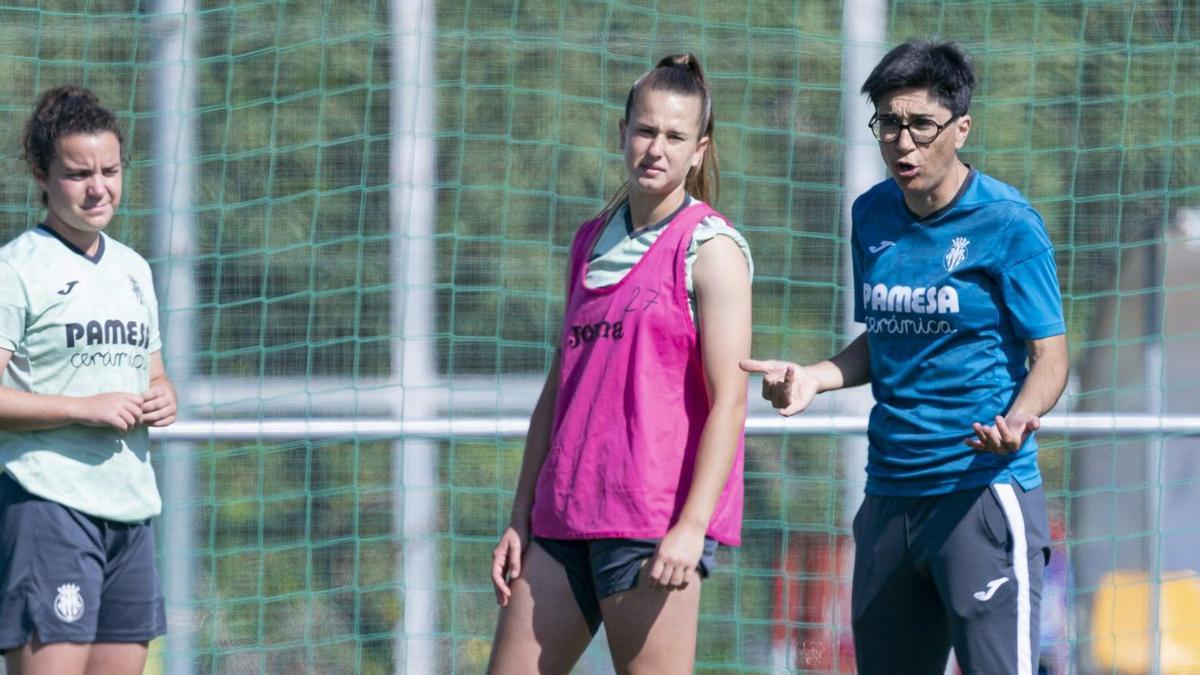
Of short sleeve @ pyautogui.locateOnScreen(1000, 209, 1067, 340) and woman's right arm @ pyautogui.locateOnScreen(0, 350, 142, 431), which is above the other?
short sleeve @ pyautogui.locateOnScreen(1000, 209, 1067, 340)

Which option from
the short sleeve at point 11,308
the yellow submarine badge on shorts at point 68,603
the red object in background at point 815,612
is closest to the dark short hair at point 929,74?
the short sleeve at point 11,308

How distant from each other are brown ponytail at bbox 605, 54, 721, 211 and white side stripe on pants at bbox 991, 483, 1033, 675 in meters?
0.83

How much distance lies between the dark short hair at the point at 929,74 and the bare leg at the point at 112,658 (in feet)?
6.16

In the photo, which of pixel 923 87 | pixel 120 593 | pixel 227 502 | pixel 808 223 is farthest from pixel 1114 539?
pixel 120 593

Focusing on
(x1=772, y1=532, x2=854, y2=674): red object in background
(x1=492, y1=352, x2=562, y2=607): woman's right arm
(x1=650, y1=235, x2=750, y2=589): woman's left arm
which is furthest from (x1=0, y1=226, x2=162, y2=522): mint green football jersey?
(x1=772, y1=532, x2=854, y2=674): red object in background

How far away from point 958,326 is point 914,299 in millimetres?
96

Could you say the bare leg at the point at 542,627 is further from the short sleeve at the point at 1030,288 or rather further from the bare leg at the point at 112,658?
the short sleeve at the point at 1030,288

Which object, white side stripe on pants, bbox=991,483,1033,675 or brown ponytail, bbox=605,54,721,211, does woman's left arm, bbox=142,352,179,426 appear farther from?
white side stripe on pants, bbox=991,483,1033,675

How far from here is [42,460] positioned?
9.73ft

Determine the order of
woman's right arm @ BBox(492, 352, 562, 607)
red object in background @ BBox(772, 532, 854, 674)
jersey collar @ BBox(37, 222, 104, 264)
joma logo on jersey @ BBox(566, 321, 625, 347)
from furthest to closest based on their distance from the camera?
red object in background @ BBox(772, 532, 854, 674)
jersey collar @ BBox(37, 222, 104, 264)
woman's right arm @ BBox(492, 352, 562, 607)
joma logo on jersey @ BBox(566, 321, 625, 347)

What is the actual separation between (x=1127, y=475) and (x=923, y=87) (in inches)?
91.2

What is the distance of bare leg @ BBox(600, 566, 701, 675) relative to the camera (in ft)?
8.78

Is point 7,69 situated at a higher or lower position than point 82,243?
higher

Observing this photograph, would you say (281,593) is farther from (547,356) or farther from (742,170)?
(742,170)
